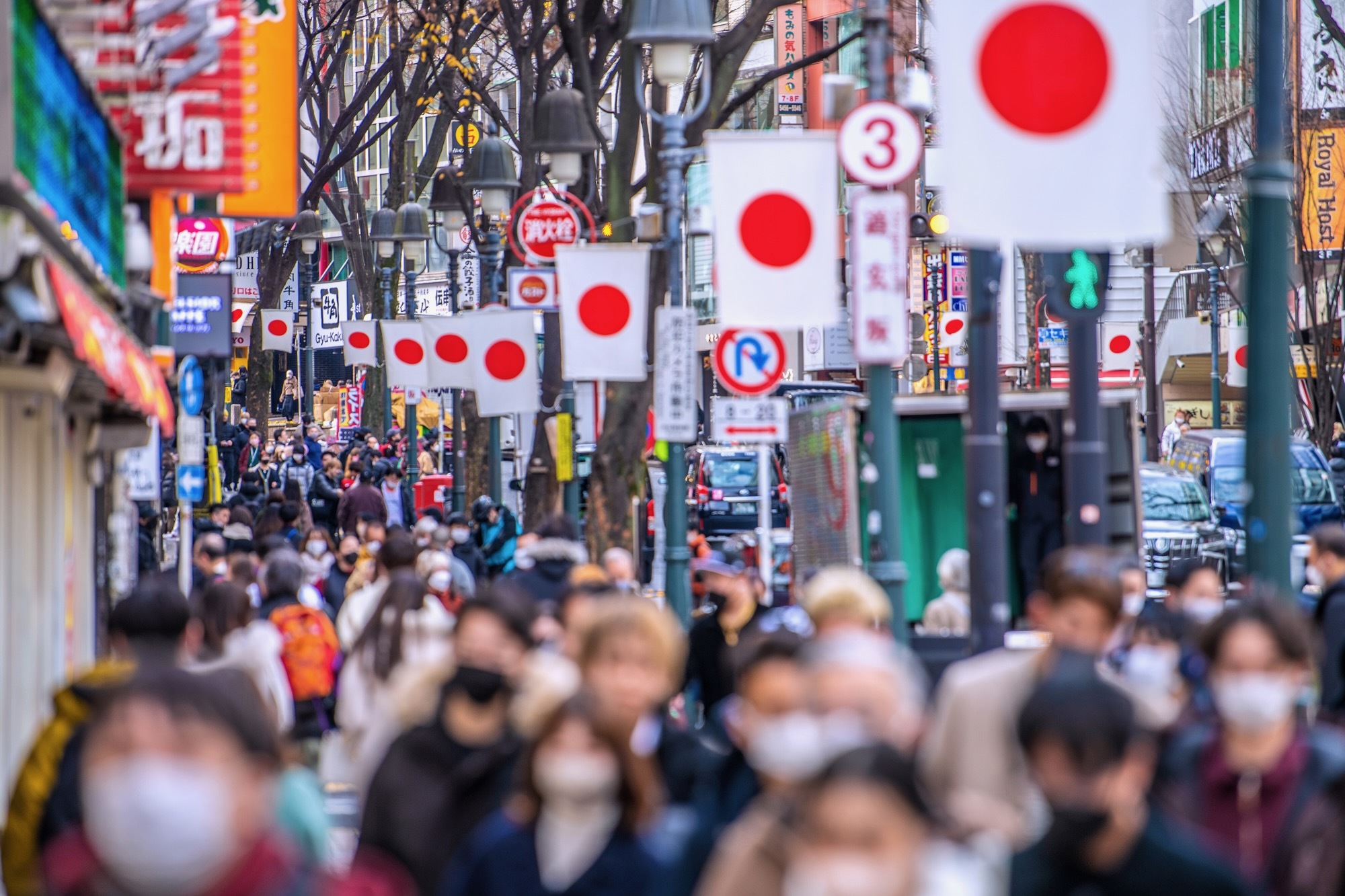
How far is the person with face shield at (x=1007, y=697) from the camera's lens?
617 centimetres

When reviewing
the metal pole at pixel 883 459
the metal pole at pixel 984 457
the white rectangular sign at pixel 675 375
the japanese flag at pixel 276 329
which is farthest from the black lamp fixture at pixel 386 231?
the metal pole at pixel 984 457

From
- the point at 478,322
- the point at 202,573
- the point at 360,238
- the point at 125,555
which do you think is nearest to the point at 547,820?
the point at 202,573

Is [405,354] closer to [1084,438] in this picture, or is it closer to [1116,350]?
[1084,438]

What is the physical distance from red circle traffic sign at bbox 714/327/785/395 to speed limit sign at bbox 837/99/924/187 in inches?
95.6

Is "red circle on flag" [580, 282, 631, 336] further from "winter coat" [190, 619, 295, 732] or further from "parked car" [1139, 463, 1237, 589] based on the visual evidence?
"parked car" [1139, 463, 1237, 589]

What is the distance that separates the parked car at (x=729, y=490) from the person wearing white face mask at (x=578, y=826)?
3086 centimetres

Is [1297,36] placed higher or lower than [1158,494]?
higher

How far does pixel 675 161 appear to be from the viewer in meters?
16.6

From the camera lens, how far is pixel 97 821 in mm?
3686

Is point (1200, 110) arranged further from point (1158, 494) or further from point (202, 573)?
point (202, 573)

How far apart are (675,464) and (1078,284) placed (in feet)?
13.5

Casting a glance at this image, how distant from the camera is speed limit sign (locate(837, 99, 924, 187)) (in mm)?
13336

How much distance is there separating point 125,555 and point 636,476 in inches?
233

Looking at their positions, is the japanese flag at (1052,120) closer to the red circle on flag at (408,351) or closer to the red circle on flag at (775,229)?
the red circle on flag at (775,229)
